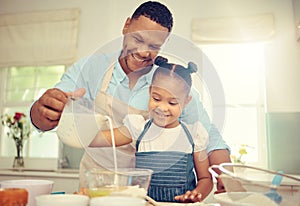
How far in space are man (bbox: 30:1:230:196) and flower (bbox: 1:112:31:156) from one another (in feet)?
3.41

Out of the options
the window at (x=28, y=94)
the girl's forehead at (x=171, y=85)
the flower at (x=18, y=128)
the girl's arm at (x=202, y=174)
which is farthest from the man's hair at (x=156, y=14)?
the flower at (x=18, y=128)

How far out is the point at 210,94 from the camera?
1.09 meters

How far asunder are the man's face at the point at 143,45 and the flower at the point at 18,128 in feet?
3.91

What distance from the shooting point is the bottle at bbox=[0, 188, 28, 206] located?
1.46 ft

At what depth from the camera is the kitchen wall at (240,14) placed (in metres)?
1.72

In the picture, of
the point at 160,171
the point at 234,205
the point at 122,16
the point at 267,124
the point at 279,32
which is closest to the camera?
the point at 234,205

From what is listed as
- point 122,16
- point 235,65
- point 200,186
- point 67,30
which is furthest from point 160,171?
point 67,30

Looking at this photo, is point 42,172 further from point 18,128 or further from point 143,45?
point 143,45

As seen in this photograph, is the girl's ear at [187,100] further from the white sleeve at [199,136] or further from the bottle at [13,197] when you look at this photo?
the bottle at [13,197]

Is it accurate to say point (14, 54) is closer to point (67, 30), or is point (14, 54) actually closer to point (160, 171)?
point (67, 30)

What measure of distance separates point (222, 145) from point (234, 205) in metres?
0.48

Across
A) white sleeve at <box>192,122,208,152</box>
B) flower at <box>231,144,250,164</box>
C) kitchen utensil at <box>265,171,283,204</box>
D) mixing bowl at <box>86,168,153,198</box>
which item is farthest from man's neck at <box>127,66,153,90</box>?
flower at <box>231,144,250,164</box>

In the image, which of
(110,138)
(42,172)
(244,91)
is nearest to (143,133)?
(110,138)

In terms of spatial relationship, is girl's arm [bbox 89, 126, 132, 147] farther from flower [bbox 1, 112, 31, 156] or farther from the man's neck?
flower [bbox 1, 112, 31, 156]
